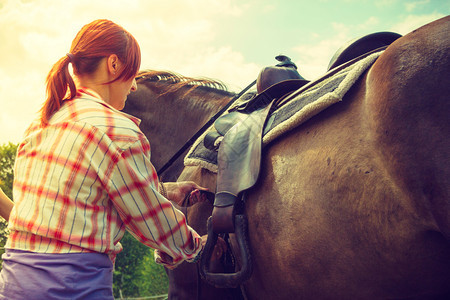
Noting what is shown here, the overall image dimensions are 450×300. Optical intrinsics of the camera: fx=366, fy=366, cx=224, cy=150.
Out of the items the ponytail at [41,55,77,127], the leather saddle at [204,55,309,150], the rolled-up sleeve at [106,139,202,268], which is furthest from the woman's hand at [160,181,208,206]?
the ponytail at [41,55,77,127]

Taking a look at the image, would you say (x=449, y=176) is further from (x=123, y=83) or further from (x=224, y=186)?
(x=123, y=83)

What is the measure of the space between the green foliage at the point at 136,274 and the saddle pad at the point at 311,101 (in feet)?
39.9

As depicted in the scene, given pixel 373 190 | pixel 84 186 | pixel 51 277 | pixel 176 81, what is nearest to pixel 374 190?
pixel 373 190

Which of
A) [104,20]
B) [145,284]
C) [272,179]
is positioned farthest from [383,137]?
[145,284]

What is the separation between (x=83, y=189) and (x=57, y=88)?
1.22 feet

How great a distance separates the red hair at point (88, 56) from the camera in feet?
4.08

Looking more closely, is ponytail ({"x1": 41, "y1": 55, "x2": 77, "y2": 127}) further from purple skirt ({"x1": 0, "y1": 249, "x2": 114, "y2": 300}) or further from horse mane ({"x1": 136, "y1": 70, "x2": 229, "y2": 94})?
horse mane ({"x1": 136, "y1": 70, "x2": 229, "y2": 94})

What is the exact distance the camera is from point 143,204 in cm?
121

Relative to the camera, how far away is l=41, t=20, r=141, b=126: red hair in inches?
49.0

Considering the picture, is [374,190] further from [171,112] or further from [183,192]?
[171,112]

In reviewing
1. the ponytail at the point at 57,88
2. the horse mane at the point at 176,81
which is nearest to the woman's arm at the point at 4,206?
the ponytail at the point at 57,88

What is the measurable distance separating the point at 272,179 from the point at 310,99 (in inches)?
17.2

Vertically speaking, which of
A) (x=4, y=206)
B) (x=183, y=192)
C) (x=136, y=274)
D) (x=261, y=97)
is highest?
(x=261, y=97)

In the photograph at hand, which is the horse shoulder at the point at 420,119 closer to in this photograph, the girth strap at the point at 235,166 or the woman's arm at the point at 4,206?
the girth strap at the point at 235,166
